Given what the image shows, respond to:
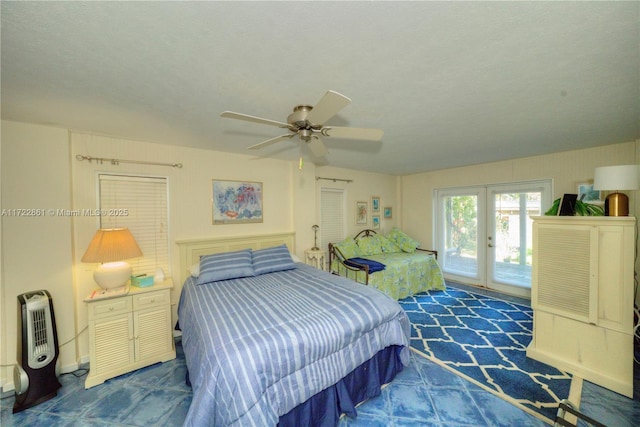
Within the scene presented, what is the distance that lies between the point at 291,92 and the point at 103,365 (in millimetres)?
2981

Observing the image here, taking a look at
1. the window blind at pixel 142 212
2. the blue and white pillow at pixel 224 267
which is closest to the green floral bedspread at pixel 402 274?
the blue and white pillow at pixel 224 267

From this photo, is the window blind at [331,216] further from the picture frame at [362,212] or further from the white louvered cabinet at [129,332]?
the white louvered cabinet at [129,332]

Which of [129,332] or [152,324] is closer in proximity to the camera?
[129,332]

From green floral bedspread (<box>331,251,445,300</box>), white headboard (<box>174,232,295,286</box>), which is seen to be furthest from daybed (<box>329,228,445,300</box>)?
white headboard (<box>174,232,295,286</box>)

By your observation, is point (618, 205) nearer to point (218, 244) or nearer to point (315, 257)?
point (315, 257)

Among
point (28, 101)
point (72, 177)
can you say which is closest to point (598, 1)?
point (28, 101)

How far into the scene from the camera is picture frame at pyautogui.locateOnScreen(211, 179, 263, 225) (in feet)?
11.0

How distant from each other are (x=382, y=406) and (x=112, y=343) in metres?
2.55

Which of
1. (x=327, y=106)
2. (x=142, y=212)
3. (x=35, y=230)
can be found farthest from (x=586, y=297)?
(x=35, y=230)

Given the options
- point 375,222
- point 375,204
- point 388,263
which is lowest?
point 388,263

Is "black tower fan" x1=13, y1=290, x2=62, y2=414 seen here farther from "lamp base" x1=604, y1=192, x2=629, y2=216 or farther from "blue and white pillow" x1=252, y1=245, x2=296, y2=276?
"lamp base" x1=604, y1=192, x2=629, y2=216

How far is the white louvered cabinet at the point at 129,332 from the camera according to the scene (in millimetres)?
2197

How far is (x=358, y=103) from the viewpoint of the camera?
188 centimetres

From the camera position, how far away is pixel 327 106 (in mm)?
1395
